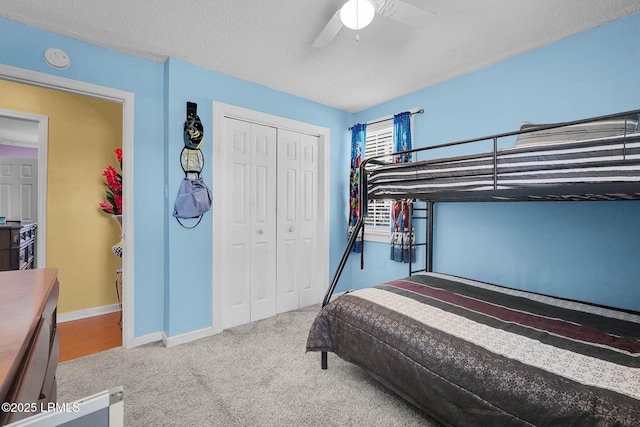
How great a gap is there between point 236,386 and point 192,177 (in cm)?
168

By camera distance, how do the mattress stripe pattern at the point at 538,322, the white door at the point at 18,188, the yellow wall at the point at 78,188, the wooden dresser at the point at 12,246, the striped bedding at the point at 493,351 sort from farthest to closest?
the white door at the point at 18,188 → the yellow wall at the point at 78,188 → the wooden dresser at the point at 12,246 → the mattress stripe pattern at the point at 538,322 → the striped bedding at the point at 493,351

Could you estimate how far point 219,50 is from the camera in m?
2.35

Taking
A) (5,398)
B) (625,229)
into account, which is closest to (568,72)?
(625,229)

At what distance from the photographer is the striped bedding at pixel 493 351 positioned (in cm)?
104

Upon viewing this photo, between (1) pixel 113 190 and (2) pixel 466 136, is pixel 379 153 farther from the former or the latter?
(1) pixel 113 190

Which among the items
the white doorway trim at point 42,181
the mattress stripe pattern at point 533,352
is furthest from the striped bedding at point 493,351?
the white doorway trim at point 42,181

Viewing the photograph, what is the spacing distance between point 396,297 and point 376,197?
2.48 feet

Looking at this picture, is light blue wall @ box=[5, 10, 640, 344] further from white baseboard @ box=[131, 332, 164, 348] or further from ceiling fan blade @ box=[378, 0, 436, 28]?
ceiling fan blade @ box=[378, 0, 436, 28]

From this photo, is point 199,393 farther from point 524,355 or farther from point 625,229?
point 625,229

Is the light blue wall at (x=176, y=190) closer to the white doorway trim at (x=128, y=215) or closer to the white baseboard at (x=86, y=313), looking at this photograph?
the white doorway trim at (x=128, y=215)

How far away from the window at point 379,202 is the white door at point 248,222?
1178 millimetres

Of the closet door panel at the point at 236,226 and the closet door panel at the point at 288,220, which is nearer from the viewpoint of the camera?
the closet door panel at the point at 236,226

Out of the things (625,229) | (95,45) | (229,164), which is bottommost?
(625,229)

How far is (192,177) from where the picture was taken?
2572mm
